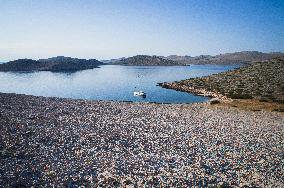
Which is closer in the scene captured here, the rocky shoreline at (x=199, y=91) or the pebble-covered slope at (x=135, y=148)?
the pebble-covered slope at (x=135, y=148)

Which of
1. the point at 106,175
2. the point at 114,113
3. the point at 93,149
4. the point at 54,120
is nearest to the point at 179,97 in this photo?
the point at 114,113

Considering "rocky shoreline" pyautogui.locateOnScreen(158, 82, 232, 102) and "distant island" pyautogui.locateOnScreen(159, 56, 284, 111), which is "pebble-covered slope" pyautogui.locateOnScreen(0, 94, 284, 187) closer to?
"distant island" pyautogui.locateOnScreen(159, 56, 284, 111)

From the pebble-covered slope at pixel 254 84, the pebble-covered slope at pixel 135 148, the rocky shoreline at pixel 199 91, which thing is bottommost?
the pebble-covered slope at pixel 135 148

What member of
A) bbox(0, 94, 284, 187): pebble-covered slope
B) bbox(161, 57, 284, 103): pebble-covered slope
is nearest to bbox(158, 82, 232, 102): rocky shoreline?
bbox(161, 57, 284, 103): pebble-covered slope

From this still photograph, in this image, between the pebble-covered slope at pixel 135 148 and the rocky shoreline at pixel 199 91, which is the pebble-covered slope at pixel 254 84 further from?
the pebble-covered slope at pixel 135 148

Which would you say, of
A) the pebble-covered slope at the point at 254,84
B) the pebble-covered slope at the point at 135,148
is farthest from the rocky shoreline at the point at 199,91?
the pebble-covered slope at the point at 135,148

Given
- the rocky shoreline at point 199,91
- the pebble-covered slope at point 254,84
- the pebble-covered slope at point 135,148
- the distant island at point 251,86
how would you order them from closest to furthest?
the pebble-covered slope at point 135,148
the distant island at point 251,86
the rocky shoreline at point 199,91
the pebble-covered slope at point 254,84

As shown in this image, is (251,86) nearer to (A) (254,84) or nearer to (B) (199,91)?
(A) (254,84)
